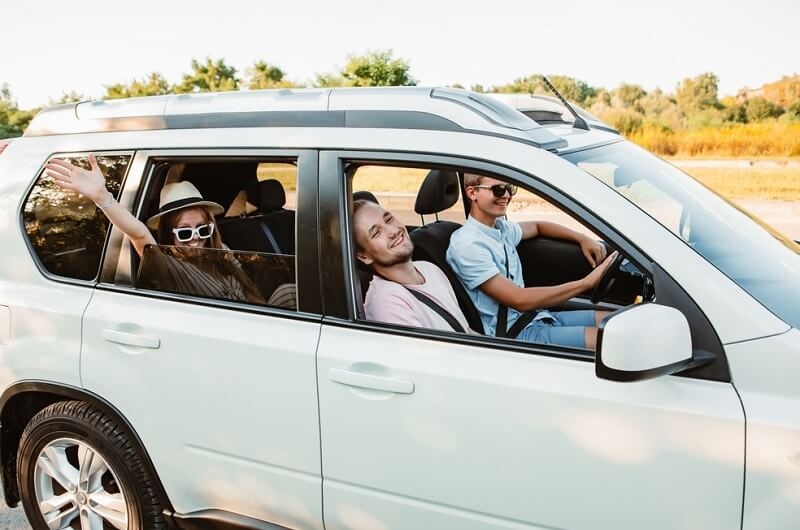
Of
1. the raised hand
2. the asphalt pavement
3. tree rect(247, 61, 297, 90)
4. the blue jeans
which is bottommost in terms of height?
the asphalt pavement

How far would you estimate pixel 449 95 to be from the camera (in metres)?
2.24

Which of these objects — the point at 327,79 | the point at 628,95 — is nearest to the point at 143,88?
the point at 327,79

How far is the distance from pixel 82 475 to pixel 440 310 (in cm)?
152

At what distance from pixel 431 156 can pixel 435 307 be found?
2.20 feet

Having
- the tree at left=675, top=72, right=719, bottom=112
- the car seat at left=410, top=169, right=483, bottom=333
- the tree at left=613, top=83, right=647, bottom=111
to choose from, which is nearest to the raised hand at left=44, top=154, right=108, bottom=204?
the car seat at left=410, top=169, right=483, bottom=333

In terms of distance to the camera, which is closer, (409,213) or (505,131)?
(505,131)

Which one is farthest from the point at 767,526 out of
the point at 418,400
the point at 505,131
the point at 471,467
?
the point at 505,131

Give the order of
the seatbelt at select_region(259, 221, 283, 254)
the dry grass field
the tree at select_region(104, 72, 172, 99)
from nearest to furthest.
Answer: the seatbelt at select_region(259, 221, 283, 254) < the dry grass field < the tree at select_region(104, 72, 172, 99)

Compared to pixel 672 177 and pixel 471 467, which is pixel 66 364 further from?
pixel 672 177

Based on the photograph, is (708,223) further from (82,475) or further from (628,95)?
(628,95)

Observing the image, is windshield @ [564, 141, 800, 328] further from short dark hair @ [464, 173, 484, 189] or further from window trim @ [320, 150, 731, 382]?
short dark hair @ [464, 173, 484, 189]

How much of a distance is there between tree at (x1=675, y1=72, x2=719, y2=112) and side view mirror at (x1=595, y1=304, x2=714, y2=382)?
24488 mm

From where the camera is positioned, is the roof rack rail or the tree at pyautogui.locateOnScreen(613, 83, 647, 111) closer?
the roof rack rail

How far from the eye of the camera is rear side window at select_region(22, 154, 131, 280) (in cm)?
270
